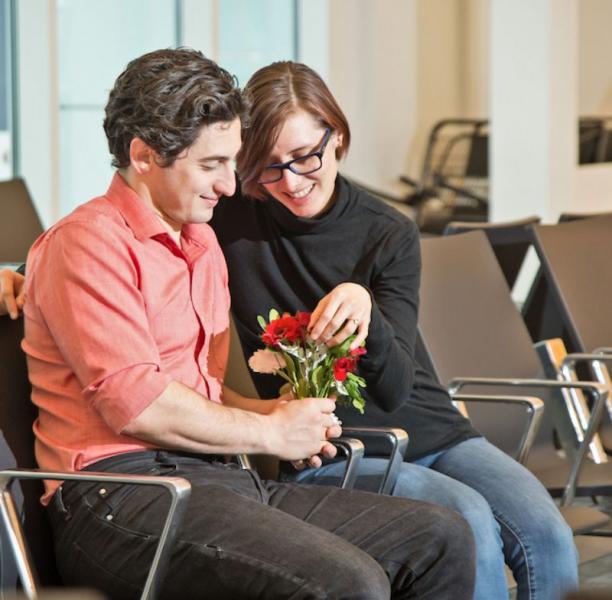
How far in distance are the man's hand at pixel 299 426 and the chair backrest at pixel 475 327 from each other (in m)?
1.12

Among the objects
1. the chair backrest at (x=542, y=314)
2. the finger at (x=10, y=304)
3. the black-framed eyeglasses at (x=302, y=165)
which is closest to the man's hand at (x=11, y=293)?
the finger at (x=10, y=304)

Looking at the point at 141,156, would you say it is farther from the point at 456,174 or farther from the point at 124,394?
the point at 456,174

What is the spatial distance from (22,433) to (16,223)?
2525 millimetres

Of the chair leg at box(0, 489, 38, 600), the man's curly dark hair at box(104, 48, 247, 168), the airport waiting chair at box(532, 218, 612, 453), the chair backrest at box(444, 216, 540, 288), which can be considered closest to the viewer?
the chair leg at box(0, 489, 38, 600)

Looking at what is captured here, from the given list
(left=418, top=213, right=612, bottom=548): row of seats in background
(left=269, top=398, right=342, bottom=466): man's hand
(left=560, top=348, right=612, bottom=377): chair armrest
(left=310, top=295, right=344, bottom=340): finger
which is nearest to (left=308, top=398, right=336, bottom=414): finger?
(left=269, top=398, right=342, bottom=466): man's hand

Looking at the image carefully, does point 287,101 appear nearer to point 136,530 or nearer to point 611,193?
point 136,530

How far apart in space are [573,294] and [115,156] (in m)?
1.90

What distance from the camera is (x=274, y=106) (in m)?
2.43

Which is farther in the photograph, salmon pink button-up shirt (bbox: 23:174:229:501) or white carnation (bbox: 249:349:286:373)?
white carnation (bbox: 249:349:286:373)

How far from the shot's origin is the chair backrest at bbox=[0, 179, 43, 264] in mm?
4555

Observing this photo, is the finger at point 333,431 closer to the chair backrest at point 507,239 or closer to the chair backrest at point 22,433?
the chair backrest at point 22,433

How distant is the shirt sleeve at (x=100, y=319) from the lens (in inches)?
79.4

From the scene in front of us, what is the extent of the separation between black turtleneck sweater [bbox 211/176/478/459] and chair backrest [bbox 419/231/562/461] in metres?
0.76

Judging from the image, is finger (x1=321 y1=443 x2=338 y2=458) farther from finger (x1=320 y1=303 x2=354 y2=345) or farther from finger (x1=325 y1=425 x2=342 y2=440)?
finger (x1=320 y1=303 x2=354 y2=345)
